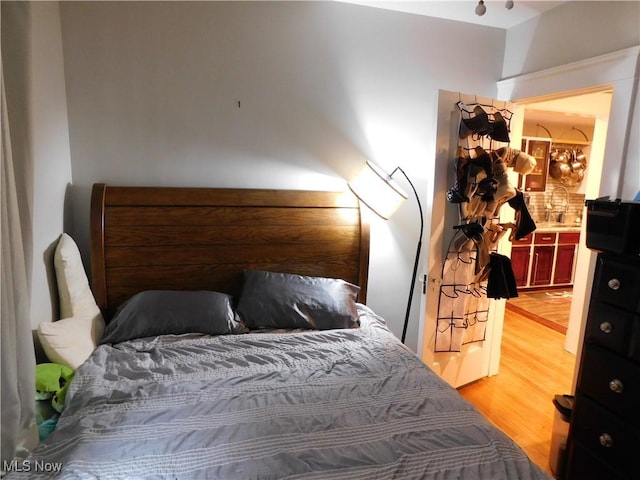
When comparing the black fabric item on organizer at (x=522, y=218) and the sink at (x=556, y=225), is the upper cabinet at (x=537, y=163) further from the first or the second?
the black fabric item on organizer at (x=522, y=218)

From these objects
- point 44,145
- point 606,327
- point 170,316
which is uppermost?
point 44,145

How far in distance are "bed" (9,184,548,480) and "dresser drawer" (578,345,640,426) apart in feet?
2.25

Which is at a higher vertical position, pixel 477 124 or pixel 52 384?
pixel 477 124

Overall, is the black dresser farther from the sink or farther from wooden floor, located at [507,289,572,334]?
the sink

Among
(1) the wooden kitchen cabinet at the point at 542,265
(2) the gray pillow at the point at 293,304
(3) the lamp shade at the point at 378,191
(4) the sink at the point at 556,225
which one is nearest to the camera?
(2) the gray pillow at the point at 293,304

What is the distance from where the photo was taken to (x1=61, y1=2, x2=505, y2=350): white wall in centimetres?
220

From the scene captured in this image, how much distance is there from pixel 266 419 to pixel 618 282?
152cm

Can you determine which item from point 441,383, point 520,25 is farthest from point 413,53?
point 441,383

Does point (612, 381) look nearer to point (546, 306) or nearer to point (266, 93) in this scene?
point (266, 93)

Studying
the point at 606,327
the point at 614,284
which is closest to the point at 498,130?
the point at 614,284

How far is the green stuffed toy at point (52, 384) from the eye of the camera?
58.9 inches

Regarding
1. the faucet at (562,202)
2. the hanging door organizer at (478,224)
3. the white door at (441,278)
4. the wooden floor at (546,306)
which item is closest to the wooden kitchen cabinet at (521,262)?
the wooden floor at (546,306)

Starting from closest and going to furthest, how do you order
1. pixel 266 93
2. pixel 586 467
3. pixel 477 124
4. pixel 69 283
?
pixel 586 467
pixel 69 283
pixel 477 124
pixel 266 93

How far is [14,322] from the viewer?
1.26 metres
